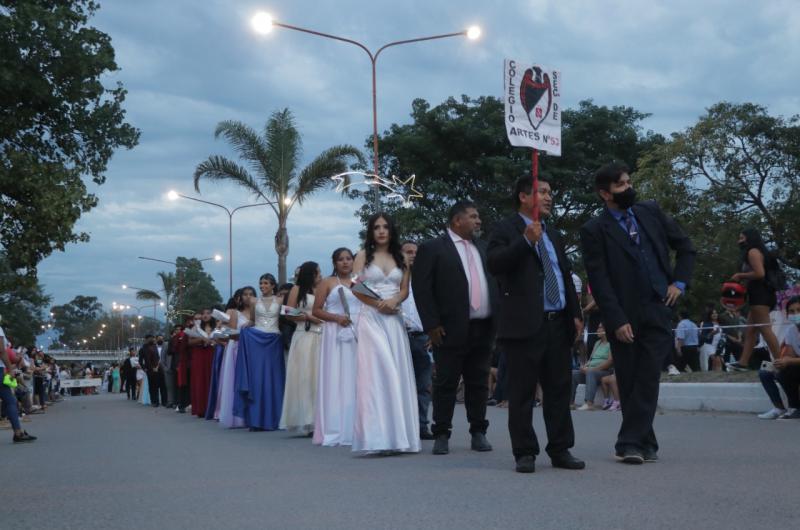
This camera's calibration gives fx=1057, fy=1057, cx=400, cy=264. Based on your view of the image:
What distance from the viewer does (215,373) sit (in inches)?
706

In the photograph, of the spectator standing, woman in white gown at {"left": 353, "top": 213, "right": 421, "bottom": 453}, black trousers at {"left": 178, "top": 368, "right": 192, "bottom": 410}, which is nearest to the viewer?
woman in white gown at {"left": 353, "top": 213, "right": 421, "bottom": 453}

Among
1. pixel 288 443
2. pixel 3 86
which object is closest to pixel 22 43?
pixel 3 86

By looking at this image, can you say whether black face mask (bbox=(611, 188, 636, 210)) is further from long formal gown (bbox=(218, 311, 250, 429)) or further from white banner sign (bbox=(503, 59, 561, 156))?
long formal gown (bbox=(218, 311, 250, 429))

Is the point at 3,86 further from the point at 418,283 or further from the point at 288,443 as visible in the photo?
the point at 418,283

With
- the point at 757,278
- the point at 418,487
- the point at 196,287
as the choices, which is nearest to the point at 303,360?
the point at 757,278

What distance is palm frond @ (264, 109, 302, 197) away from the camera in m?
37.7

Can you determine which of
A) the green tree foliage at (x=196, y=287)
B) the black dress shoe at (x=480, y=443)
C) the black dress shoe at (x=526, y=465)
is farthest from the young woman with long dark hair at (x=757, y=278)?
the green tree foliage at (x=196, y=287)

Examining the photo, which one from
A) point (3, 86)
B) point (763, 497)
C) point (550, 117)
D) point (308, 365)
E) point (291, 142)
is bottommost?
point (763, 497)

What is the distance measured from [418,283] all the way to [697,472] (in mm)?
3030

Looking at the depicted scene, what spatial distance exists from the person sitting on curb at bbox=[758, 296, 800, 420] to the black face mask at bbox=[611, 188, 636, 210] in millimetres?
4599

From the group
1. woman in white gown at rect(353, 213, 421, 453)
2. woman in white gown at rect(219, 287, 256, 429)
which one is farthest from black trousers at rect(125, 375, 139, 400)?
woman in white gown at rect(353, 213, 421, 453)

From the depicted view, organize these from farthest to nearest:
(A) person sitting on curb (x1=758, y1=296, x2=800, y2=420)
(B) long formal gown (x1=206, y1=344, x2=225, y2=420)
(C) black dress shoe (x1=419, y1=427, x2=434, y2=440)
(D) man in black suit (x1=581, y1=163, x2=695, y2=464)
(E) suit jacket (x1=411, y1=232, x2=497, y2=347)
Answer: (B) long formal gown (x1=206, y1=344, x2=225, y2=420), (A) person sitting on curb (x1=758, y1=296, x2=800, y2=420), (C) black dress shoe (x1=419, y1=427, x2=434, y2=440), (E) suit jacket (x1=411, y1=232, x2=497, y2=347), (D) man in black suit (x1=581, y1=163, x2=695, y2=464)

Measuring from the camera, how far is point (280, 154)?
124 feet

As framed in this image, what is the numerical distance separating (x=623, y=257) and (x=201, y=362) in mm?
13916
